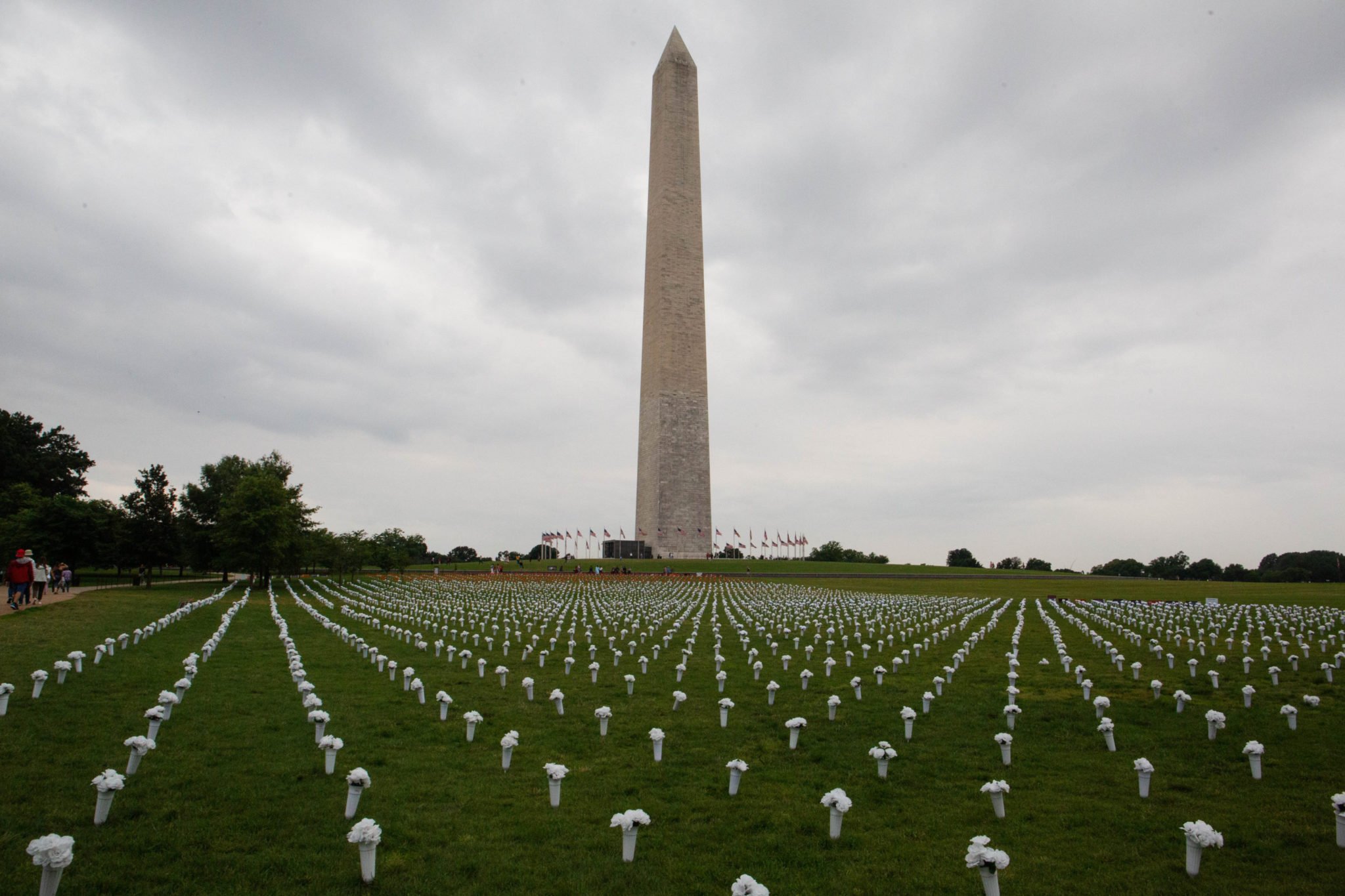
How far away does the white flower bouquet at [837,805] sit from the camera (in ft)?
18.5

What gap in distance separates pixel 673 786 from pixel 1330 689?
10.2 m

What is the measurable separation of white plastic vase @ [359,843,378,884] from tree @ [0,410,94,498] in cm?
6058

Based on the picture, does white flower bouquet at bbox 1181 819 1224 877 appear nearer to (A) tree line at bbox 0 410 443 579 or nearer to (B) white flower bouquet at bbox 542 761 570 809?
(B) white flower bouquet at bbox 542 761 570 809

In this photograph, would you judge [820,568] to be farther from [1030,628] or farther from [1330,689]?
[1330,689]

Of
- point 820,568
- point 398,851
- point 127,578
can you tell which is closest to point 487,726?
point 398,851

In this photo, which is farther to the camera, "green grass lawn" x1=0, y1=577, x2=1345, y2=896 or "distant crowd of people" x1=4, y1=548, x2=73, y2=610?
"distant crowd of people" x1=4, y1=548, x2=73, y2=610

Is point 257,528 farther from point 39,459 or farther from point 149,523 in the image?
point 39,459

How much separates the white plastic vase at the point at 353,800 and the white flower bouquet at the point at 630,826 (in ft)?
6.80

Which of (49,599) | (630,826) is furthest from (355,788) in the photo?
(49,599)

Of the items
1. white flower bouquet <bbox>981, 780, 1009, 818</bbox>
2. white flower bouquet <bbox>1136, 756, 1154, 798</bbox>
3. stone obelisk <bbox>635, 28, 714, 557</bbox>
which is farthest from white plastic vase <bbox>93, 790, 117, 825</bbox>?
stone obelisk <bbox>635, 28, 714, 557</bbox>

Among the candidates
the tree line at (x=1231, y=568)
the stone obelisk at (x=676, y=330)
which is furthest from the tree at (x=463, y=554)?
the tree line at (x=1231, y=568)

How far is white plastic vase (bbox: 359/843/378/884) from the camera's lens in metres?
5.01

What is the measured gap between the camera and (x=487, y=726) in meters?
9.20

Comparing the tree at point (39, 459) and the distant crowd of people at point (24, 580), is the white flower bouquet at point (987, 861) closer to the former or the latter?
the distant crowd of people at point (24, 580)
